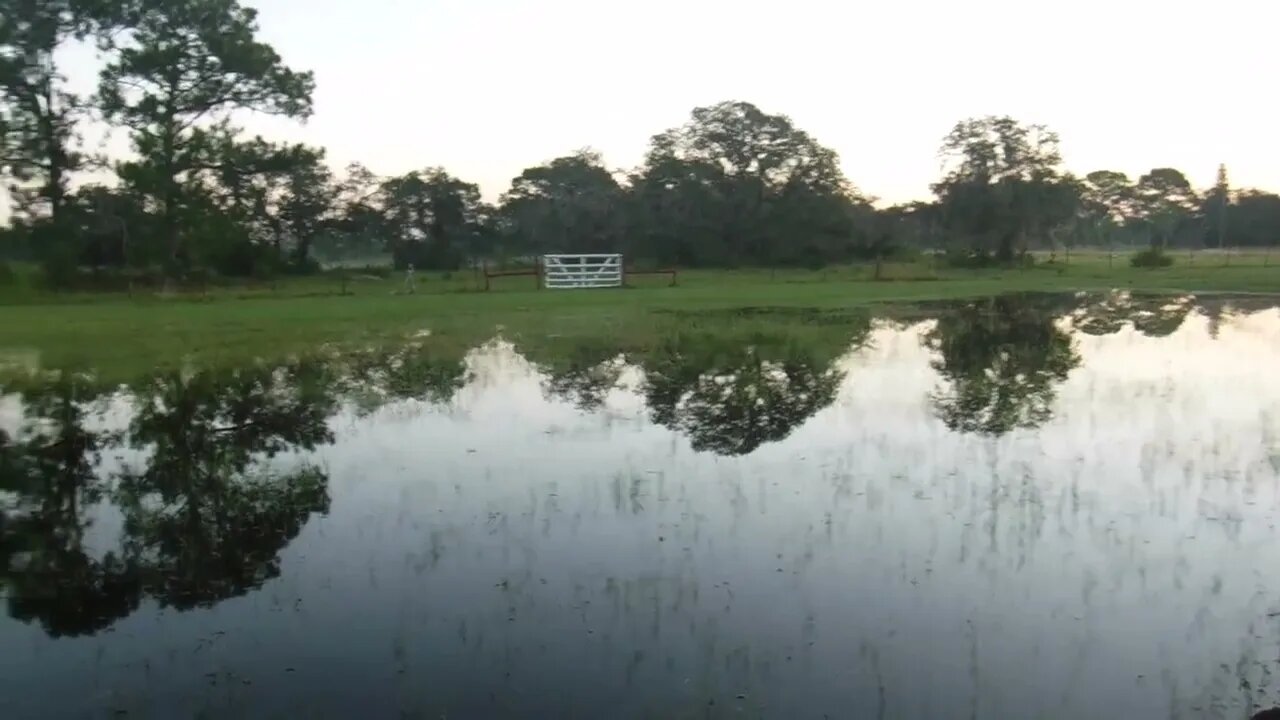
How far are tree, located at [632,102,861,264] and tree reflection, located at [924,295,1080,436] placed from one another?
43.2 metres

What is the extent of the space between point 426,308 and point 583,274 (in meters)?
14.8

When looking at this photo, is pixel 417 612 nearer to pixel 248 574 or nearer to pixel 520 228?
pixel 248 574

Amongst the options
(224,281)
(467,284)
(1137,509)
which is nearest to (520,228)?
(467,284)

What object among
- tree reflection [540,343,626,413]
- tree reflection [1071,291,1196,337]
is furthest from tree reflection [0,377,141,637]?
tree reflection [1071,291,1196,337]

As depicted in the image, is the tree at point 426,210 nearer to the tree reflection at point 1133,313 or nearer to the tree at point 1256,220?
the tree reflection at point 1133,313

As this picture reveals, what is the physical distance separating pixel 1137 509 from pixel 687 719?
629 cm

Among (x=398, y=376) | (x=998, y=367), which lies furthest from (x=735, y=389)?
(x=398, y=376)

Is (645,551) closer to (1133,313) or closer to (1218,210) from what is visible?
(1133,313)

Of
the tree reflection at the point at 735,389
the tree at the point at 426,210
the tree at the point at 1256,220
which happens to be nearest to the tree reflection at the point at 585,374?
the tree reflection at the point at 735,389

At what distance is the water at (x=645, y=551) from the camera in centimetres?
604

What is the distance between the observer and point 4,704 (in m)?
5.89

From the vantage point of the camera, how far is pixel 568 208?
3201 inches

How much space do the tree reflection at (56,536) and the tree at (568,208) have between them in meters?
65.6

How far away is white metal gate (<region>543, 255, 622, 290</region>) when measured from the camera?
166 feet
